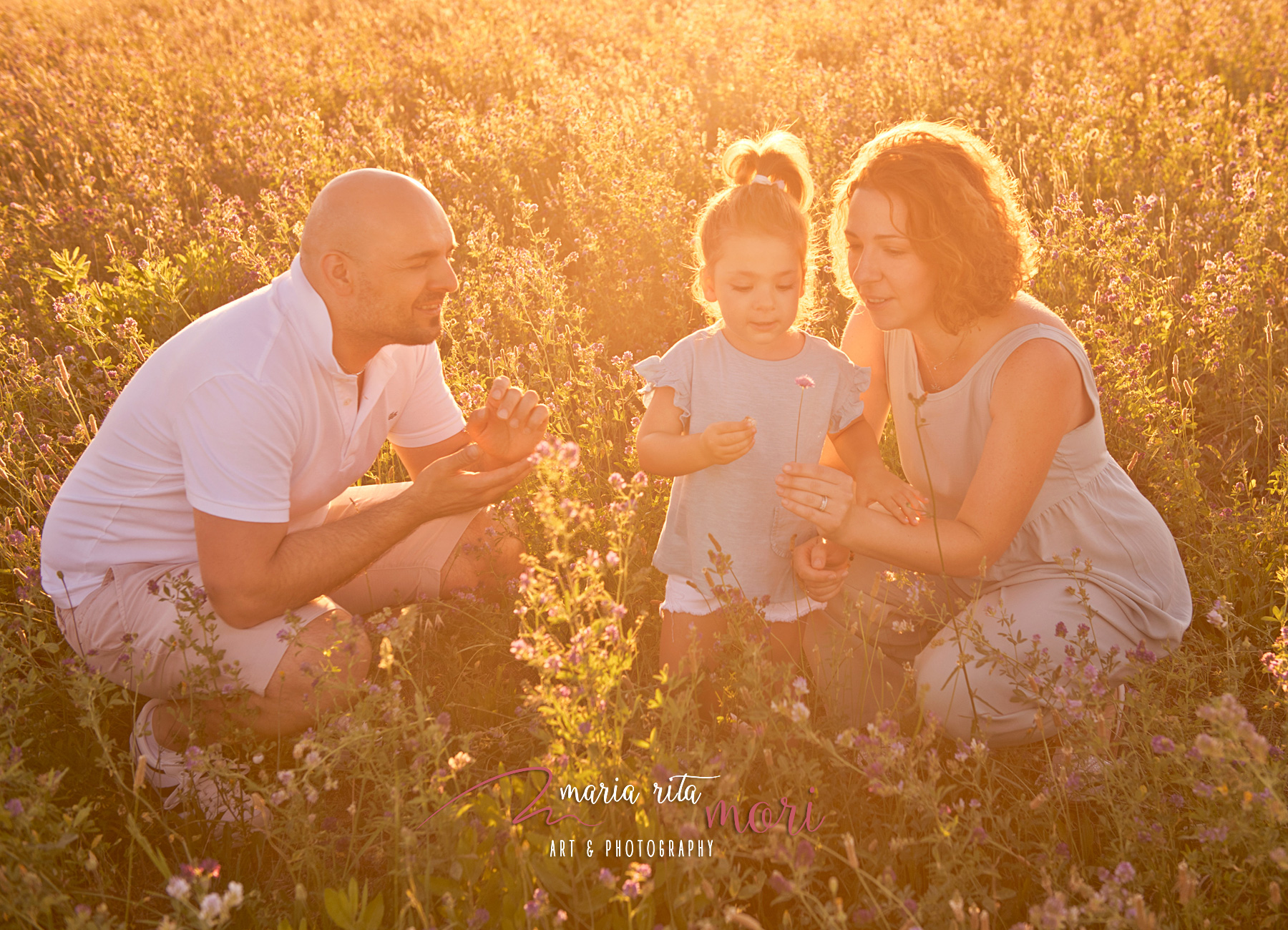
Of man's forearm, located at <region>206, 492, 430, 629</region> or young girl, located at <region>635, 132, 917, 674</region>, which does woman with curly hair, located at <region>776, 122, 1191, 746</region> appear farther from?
man's forearm, located at <region>206, 492, 430, 629</region>

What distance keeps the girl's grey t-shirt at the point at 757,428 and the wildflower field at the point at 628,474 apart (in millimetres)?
332

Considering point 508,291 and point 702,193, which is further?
point 702,193

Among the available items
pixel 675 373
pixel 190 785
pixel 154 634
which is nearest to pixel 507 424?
pixel 675 373

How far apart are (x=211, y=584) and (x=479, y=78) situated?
7.63 metres

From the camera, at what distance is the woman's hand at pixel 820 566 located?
2955mm

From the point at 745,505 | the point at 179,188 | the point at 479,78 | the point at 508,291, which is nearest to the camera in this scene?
the point at 745,505

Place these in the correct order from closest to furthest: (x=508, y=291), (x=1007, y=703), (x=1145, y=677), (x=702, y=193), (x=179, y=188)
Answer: (x=1145, y=677)
(x=1007, y=703)
(x=508, y=291)
(x=702, y=193)
(x=179, y=188)

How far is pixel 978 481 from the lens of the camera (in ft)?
9.31

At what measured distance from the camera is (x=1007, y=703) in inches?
111

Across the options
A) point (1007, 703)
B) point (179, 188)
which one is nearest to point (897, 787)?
point (1007, 703)

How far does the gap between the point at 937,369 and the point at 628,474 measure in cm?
141

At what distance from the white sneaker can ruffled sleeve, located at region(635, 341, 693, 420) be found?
174 centimetres

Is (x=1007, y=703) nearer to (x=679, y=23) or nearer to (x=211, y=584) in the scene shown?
(x=211, y=584)

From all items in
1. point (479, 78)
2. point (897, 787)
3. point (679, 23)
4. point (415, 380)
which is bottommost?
point (897, 787)
